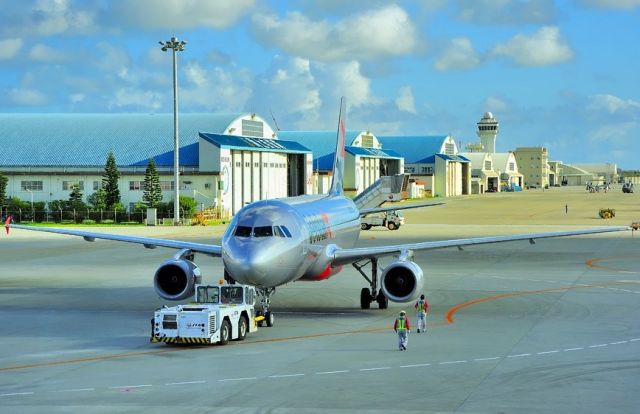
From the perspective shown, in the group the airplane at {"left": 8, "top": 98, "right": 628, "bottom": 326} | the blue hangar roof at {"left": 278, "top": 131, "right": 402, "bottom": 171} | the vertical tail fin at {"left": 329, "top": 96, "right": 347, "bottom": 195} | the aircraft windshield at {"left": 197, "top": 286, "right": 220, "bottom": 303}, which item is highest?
the blue hangar roof at {"left": 278, "top": 131, "right": 402, "bottom": 171}

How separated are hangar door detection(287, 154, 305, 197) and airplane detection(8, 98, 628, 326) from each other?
331 feet

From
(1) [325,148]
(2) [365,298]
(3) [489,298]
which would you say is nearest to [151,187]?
(1) [325,148]

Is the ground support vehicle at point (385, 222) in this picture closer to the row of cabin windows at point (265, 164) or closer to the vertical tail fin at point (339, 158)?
the row of cabin windows at point (265, 164)

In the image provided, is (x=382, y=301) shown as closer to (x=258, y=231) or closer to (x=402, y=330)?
(x=258, y=231)

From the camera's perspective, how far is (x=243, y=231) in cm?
3766

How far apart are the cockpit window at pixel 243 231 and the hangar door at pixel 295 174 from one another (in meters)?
109

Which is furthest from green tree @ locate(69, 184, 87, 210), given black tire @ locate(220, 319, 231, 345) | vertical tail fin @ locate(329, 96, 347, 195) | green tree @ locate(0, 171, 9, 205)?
black tire @ locate(220, 319, 231, 345)

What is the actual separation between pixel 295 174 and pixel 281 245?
11238 cm

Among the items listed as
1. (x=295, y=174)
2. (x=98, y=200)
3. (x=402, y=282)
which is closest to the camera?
(x=402, y=282)

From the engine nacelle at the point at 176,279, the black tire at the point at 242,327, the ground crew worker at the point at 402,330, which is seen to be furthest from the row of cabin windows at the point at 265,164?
the ground crew worker at the point at 402,330

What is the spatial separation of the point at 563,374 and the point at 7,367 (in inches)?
641

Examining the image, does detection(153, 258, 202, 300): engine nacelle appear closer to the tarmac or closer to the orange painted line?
the tarmac

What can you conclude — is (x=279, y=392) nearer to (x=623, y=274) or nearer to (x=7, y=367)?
(x=7, y=367)

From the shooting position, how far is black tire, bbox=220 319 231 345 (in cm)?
3403
